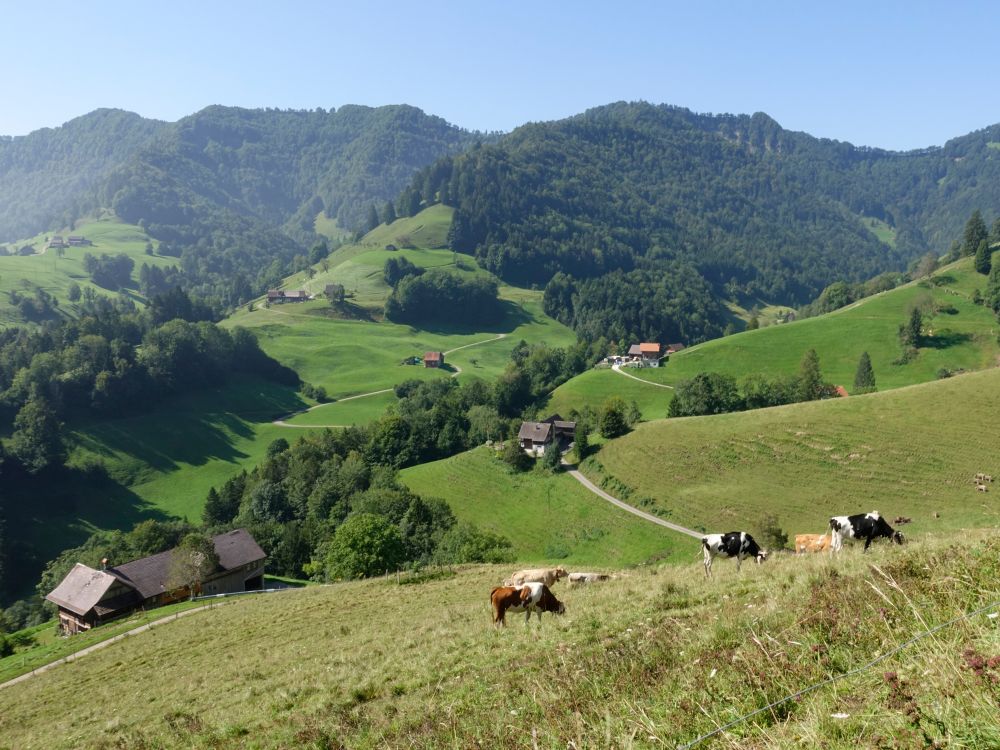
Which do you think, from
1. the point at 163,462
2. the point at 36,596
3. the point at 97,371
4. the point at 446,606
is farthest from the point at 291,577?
the point at 97,371

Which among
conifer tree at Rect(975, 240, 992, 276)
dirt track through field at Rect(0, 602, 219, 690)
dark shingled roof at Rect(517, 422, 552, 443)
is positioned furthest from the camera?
conifer tree at Rect(975, 240, 992, 276)

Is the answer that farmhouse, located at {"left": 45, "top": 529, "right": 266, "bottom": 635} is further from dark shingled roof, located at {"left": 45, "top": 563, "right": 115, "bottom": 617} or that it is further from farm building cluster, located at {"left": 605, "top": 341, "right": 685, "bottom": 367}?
farm building cluster, located at {"left": 605, "top": 341, "right": 685, "bottom": 367}

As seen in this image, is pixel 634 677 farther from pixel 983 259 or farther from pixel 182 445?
pixel 983 259

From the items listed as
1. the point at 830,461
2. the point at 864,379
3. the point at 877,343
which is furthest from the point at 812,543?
the point at 877,343

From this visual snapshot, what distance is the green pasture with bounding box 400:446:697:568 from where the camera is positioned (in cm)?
6388

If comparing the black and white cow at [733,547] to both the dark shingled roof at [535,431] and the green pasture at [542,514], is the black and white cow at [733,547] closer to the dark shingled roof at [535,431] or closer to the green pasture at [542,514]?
the green pasture at [542,514]

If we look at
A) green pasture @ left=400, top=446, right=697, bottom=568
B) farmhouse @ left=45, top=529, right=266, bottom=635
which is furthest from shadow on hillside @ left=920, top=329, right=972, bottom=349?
farmhouse @ left=45, top=529, right=266, bottom=635

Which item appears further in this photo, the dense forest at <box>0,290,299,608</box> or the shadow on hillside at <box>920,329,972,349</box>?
the shadow on hillside at <box>920,329,972,349</box>

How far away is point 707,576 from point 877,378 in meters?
128

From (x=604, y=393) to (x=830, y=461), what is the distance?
64004 mm

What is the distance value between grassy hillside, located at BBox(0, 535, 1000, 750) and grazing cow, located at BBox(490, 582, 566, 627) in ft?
2.42

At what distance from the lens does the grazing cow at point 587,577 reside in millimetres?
28156

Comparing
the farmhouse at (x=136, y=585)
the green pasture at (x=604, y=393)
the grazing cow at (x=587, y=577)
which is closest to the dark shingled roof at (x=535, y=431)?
the green pasture at (x=604, y=393)

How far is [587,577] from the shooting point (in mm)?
28656
